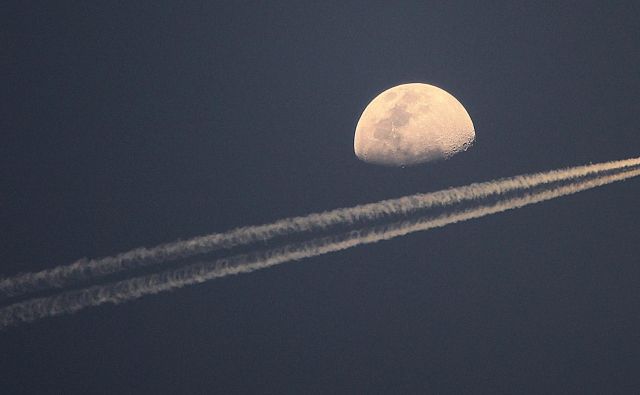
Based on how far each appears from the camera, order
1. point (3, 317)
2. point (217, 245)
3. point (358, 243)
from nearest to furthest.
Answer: point (3, 317) → point (217, 245) → point (358, 243)

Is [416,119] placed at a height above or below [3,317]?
above

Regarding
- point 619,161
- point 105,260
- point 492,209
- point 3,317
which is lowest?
point 3,317

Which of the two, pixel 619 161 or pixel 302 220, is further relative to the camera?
pixel 619 161

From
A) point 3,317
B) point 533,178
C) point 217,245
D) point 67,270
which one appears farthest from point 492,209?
point 3,317

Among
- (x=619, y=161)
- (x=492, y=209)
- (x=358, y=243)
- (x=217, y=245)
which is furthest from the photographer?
(x=619, y=161)

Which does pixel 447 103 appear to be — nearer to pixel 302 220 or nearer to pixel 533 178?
pixel 533 178

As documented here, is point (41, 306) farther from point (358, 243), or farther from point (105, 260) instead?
point (358, 243)
